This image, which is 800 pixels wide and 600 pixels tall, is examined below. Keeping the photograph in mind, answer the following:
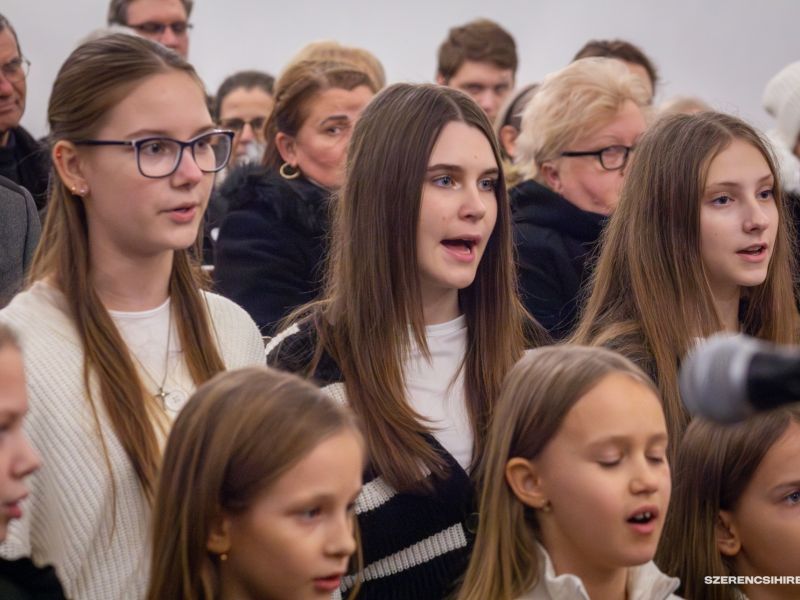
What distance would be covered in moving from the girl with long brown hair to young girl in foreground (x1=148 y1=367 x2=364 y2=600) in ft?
1.67

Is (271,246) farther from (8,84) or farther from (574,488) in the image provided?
(574,488)

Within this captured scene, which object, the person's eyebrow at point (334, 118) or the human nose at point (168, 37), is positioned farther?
the human nose at point (168, 37)

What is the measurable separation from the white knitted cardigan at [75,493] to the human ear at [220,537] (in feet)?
0.86

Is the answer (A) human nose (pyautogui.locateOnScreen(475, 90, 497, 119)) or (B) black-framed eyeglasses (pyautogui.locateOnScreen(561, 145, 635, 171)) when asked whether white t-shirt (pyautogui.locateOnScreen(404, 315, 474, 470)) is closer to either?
(B) black-framed eyeglasses (pyautogui.locateOnScreen(561, 145, 635, 171))

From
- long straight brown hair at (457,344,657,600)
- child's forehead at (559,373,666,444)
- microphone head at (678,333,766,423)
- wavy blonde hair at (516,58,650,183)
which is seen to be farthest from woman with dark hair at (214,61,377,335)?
microphone head at (678,333,766,423)

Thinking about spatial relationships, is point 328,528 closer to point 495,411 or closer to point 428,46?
point 495,411

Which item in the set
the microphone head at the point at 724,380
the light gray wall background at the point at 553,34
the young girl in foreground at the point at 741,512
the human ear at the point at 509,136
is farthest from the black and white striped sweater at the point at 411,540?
the light gray wall background at the point at 553,34

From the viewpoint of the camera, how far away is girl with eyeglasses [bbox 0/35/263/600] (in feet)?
8.23

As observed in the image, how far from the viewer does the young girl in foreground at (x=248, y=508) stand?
88.4 inches

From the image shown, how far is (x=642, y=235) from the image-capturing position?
3324 millimetres

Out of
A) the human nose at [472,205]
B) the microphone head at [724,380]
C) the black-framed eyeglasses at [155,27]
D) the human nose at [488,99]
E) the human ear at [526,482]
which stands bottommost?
the human ear at [526,482]

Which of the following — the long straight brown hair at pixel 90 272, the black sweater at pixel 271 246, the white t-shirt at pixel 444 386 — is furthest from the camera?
the black sweater at pixel 271 246

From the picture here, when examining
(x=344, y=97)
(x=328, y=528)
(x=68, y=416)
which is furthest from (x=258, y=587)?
(x=344, y=97)

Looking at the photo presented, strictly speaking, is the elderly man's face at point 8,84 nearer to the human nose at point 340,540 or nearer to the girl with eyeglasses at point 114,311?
the girl with eyeglasses at point 114,311
